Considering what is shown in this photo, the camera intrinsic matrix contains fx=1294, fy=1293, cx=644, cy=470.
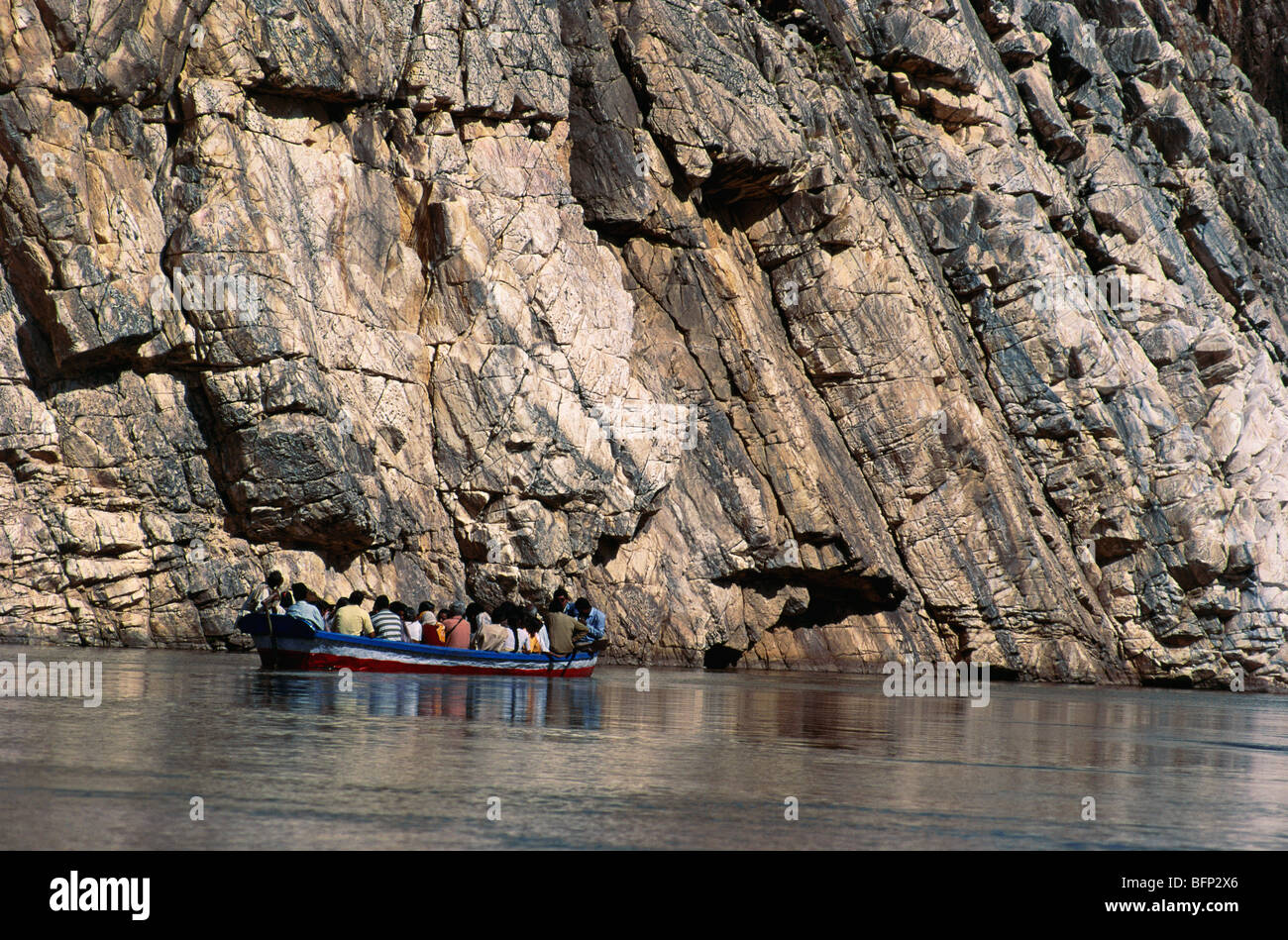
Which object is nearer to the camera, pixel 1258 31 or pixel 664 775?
pixel 664 775

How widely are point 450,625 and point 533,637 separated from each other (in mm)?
1652

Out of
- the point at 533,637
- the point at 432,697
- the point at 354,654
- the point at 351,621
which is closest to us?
the point at 432,697

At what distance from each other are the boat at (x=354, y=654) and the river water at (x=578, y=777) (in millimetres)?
3796

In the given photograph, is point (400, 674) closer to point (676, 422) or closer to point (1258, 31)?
point (676, 422)

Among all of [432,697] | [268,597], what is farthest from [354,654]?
[432,697]

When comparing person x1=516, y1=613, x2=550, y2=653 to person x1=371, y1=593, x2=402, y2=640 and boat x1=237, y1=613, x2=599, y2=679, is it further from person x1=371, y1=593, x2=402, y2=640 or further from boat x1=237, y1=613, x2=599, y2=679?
person x1=371, y1=593, x2=402, y2=640

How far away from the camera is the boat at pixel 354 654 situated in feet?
73.3

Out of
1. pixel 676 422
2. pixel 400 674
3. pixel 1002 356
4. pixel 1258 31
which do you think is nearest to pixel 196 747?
pixel 400 674

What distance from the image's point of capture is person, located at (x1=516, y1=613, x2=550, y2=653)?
25.4 meters

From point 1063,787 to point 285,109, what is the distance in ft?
91.9

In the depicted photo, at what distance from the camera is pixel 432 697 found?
680 inches

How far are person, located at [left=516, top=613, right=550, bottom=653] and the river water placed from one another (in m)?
6.79

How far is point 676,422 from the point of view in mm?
37094

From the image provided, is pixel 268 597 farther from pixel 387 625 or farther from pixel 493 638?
pixel 493 638
